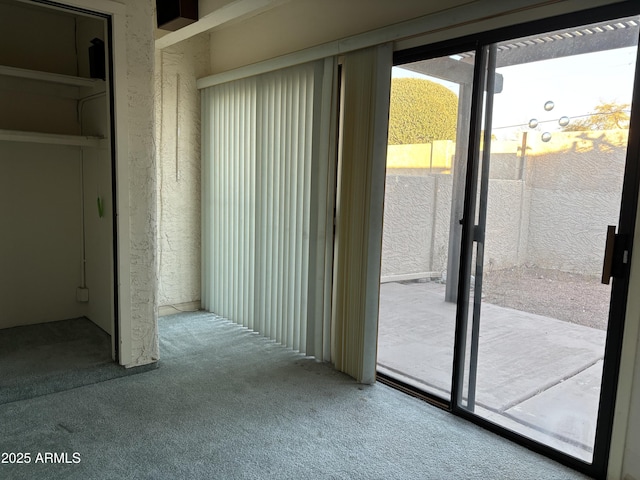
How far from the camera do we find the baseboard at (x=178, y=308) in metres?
4.30

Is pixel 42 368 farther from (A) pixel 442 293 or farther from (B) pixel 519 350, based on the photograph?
(B) pixel 519 350

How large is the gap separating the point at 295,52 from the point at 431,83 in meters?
0.95

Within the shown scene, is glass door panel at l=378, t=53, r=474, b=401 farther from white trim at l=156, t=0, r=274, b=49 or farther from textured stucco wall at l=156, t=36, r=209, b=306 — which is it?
textured stucco wall at l=156, t=36, r=209, b=306

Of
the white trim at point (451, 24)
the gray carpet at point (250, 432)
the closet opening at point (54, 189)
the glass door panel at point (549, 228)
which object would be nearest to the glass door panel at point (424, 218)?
the white trim at point (451, 24)

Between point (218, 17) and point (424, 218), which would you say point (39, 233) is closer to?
point (218, 17)

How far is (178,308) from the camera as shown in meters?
4.41

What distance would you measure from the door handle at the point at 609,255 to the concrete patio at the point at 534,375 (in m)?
0.30

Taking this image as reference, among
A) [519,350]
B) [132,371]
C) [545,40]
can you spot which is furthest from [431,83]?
[132,371]

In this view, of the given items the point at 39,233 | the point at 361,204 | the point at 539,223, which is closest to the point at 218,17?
the point at 361,204

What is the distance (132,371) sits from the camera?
9.92 feet

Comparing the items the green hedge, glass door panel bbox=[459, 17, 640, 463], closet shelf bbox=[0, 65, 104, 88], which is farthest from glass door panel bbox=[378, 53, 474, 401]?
closet shelf bbox=[0, 65, 104, 88]

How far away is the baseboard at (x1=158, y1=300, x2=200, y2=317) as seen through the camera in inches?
169

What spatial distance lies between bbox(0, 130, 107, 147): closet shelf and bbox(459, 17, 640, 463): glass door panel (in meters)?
2.64

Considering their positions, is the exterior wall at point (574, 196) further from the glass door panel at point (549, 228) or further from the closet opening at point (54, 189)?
the closet opening at point (54, 189)
